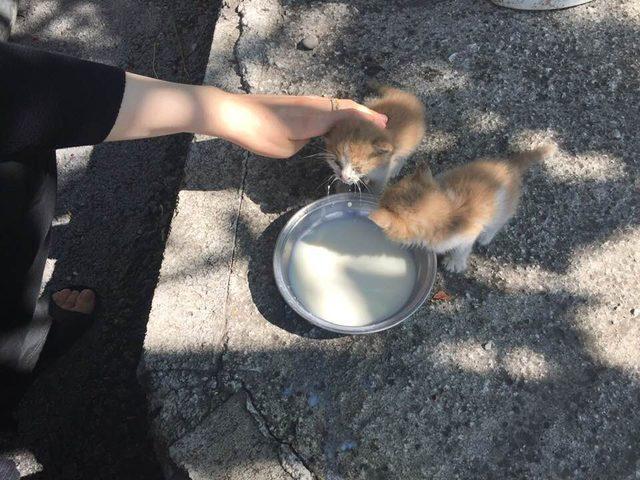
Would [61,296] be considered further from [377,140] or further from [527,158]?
[527,158]

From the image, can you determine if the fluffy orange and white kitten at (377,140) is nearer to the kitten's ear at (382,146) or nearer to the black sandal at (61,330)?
the kitten's ear at (382,146)

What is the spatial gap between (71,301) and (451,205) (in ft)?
5.22

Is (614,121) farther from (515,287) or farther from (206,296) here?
(206,296)

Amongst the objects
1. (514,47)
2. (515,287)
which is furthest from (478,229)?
(514,47)

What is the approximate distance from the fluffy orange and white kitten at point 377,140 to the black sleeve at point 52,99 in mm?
814

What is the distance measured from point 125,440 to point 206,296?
661 millimetres

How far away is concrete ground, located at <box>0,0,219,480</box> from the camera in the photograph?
217cm

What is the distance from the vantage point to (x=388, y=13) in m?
2.66

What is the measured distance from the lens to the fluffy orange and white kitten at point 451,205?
5.90 feet

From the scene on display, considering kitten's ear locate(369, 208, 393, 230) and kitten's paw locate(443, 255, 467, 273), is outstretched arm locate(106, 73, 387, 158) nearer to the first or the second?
kitten's ear locate(369, 208, 393, 230)

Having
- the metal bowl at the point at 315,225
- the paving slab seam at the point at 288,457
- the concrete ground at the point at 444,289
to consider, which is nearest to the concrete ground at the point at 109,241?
the concrete ground at the point at 444,289

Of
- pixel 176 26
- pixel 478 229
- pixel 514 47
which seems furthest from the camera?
pixel 176 26

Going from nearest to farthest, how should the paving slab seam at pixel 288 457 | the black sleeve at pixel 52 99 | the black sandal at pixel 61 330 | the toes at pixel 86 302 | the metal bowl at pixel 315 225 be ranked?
the black sleeve at pixel 52 99 → the paving slab seam at pixel 288 457 → the metal bowl at pixel 315 225 → the black sandal at pixel 61 330 → the toes at pixel 86 302

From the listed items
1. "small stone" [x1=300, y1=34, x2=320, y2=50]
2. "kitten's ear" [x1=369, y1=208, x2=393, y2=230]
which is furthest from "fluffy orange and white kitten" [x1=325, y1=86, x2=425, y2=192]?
"small stone" [x1=300, y1=34, x2=320, y2=50]
